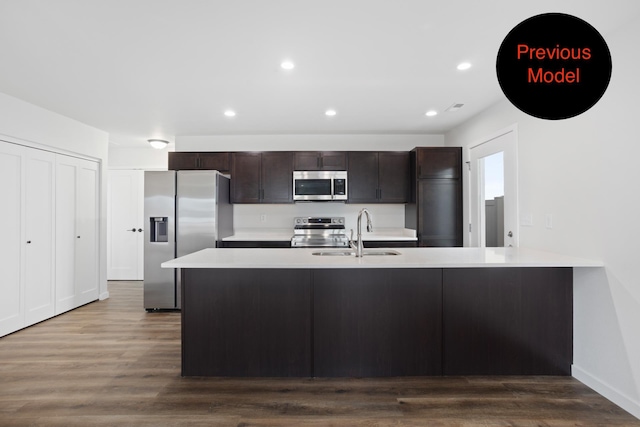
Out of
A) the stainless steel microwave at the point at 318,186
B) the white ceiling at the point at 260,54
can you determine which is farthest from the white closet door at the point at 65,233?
the stainless steel microwave at the point at 318,186

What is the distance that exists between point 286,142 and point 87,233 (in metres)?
2.95

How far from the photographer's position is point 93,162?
15.4 feet

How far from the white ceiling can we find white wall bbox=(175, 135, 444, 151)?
0.98m

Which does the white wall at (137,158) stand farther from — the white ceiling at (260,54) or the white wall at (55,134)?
the white ceiling at (260,54)

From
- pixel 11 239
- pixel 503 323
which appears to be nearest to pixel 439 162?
pixel 503 323

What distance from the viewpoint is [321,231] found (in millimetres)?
5051

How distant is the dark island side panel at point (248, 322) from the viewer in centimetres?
246

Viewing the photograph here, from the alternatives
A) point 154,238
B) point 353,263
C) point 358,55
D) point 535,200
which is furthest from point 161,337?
point 535,200

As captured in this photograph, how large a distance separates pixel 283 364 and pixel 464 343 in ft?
4.25

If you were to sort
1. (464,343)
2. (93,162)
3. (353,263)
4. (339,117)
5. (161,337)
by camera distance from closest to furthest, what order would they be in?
(353,263), (464,343), (161,337), (339,117), (93,162)

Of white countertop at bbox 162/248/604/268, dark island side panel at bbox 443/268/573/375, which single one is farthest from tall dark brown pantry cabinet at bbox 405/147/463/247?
dark island side panel at bbox 443/268/573/375

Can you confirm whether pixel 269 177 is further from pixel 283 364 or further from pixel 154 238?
pixel 283 364

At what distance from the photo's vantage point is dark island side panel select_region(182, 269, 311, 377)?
8.08 feet

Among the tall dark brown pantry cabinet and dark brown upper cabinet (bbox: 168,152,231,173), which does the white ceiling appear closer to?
the tall dark brown pantry cabinet
